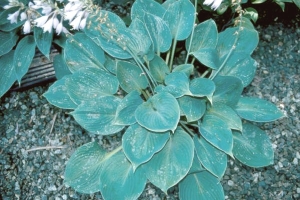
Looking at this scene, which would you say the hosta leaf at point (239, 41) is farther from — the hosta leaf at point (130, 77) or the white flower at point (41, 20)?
the white flower at point (41, 20)

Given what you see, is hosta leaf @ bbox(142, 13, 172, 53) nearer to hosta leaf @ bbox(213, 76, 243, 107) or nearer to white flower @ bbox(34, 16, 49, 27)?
hosta leaf @ bbox(213, 76, 243, 107)

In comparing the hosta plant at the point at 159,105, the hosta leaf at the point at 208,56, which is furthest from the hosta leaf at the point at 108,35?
the hosta leaf at the point at 208,56

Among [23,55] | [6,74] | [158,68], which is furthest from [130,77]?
[6,74]

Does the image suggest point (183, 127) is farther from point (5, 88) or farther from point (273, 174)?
point (5, 88)

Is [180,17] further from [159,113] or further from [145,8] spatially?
[159,113]

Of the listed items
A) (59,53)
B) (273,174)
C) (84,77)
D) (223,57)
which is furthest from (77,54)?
(273,174)

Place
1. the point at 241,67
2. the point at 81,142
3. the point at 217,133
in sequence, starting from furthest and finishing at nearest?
1. the point at 81,142
2. the point at 241,67
3. the point at 217,133

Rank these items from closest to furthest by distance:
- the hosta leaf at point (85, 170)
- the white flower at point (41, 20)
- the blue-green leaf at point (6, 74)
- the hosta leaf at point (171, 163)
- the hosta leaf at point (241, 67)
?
the white flower at point (41, 20) < the hosta leaf at point (171, 163) < the hosta leaf at point (85, 170) < the hosta leaf at point (241, 67) < the blue-green leaf at point (6, 74)
